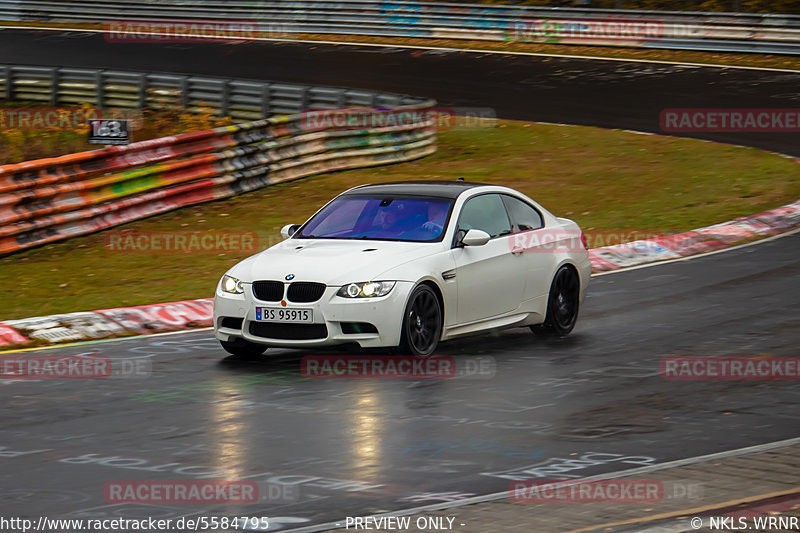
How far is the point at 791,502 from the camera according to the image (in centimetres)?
675

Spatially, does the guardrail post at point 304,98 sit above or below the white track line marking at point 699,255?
above

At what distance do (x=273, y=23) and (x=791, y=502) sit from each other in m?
36.4

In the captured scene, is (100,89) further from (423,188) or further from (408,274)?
(408,274)

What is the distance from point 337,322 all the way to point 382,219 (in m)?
1.48

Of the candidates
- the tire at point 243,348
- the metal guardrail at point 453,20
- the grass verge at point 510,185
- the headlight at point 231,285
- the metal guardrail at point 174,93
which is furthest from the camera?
the metal guardrail at point 453,20

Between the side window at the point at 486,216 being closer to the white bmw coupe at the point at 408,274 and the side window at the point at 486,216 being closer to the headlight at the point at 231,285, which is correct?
the white bmw coupe at the point at 408,274

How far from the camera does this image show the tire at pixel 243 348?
→ 11.1 metres

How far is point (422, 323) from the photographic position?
35.9 feet
